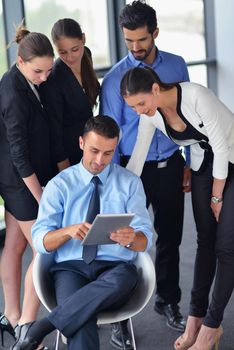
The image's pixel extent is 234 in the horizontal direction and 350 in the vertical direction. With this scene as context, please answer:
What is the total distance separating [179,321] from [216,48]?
4902mm

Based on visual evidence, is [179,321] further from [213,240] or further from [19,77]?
[19,77]

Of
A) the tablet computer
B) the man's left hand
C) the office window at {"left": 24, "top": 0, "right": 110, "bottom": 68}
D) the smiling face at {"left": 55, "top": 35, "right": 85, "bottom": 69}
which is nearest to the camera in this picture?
the tablet computer

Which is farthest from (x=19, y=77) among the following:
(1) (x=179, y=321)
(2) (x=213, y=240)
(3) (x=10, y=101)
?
(1) (x=179, y=321)

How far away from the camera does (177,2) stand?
7777 millimetres

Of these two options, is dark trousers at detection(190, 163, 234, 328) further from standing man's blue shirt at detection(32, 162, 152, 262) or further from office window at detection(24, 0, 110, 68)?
office window at detection(24, 0, 110, 68)

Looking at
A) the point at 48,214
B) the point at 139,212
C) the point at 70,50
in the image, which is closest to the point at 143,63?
the point at 70,50

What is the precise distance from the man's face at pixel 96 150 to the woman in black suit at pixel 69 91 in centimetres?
29

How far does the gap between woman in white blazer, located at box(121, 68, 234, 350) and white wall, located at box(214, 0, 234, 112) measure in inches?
186

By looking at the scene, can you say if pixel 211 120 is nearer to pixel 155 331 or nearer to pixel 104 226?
pixel 104 226

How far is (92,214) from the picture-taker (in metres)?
3.06

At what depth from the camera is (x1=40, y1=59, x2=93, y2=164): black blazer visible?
3.28 m

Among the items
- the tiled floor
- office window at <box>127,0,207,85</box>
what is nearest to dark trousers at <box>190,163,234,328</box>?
the tiled floor

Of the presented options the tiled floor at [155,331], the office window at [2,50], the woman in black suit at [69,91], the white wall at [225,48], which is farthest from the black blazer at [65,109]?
the white wall at [225,48]

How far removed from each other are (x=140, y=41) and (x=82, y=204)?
0.86 m
